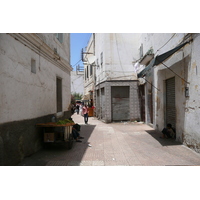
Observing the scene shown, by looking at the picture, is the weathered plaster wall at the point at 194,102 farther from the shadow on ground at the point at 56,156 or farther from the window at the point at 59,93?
the window at the point at 59,93

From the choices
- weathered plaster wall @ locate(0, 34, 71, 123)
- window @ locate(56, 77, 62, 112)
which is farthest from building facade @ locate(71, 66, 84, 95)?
weathered plaster wall @ locate(0, 34, 71, 123)

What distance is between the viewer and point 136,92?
13.3 meters

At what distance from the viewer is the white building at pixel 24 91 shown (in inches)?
168

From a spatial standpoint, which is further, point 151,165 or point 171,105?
point 171,105

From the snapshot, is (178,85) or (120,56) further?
(120,56)

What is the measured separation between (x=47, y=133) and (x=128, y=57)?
370 inches

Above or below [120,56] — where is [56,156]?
below

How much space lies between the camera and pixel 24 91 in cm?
513

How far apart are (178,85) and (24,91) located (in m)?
5.30

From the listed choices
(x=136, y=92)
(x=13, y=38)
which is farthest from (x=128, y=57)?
(x=13, y=38)

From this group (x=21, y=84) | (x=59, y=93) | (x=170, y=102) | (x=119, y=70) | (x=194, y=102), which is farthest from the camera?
(x=119, y=70)

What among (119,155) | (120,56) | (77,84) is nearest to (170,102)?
(119,155)

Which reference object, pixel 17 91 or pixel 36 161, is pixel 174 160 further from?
pixel 17 91

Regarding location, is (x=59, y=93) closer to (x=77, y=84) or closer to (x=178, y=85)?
(x=178, y=85)
